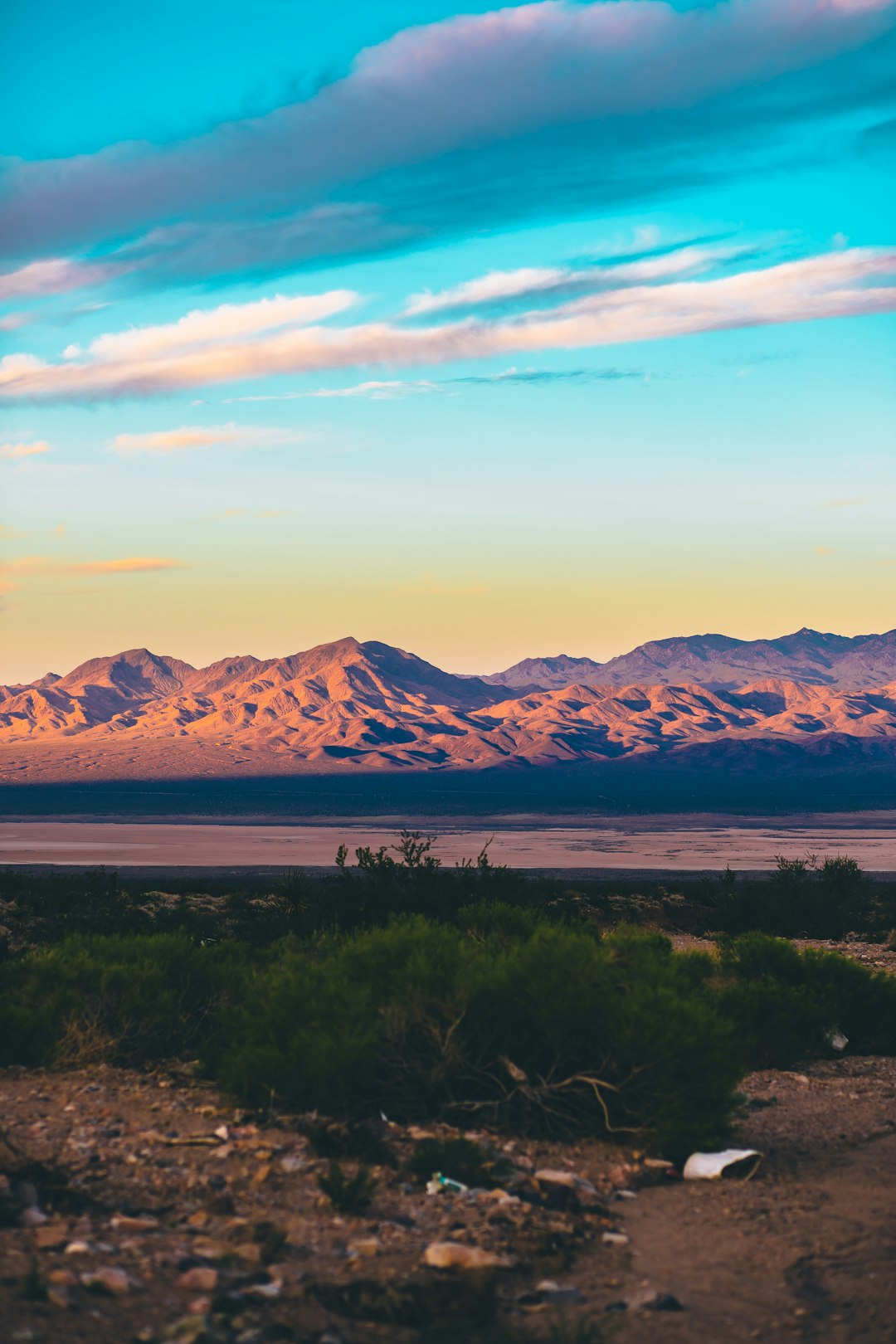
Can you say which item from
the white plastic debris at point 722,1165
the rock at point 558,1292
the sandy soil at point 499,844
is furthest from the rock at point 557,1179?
the sandy soil at point 499,844

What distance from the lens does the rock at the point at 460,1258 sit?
797 cm

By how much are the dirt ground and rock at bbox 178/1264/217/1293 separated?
0.04 feet

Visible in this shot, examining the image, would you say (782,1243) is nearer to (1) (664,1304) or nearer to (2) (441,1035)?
(1) (664,1304)

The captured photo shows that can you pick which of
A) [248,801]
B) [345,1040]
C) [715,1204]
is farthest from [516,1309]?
[248,801]

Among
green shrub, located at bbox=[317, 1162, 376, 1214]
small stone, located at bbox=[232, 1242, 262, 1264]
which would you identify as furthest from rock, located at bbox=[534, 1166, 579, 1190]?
small stone, located at bbox=[232, 1242, 262, 1264]

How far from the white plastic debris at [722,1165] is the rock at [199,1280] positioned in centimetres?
464

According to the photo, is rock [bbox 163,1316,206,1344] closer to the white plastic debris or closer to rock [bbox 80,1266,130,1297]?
rock [bbox 80,1266,130,1297]

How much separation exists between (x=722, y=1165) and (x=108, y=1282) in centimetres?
548

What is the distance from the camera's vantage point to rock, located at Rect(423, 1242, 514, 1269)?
7.97m

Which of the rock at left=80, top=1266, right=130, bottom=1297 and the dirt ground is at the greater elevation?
the rock at left=80, top=1266, right=130, bottom=1297

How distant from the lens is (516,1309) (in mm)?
7477

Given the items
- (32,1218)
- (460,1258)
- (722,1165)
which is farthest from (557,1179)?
(32,1218)

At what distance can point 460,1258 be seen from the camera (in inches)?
316

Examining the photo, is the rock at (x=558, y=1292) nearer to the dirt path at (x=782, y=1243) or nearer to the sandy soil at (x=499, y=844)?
the dirt path at (x=782, y=1243)
